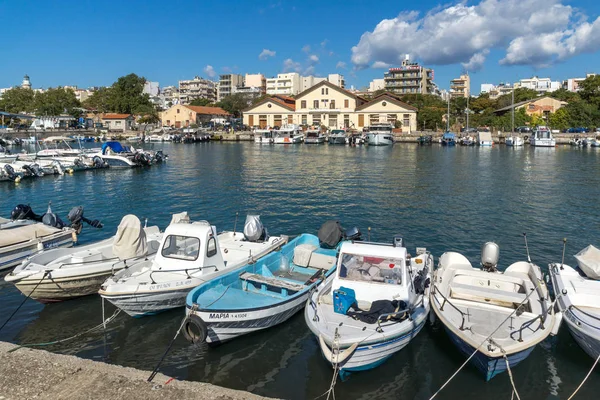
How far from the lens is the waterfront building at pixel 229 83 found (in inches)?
6378

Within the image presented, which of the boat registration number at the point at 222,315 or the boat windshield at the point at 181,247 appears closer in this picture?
the boat registration number at the point at 222,315

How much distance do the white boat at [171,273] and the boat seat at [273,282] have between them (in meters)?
0.75

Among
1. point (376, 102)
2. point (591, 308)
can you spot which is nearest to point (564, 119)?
point (376, 102)

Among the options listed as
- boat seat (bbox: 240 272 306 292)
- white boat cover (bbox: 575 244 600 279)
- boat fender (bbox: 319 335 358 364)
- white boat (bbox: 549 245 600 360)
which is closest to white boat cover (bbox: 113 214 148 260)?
boat seat (bbox: 240 272 306 292)

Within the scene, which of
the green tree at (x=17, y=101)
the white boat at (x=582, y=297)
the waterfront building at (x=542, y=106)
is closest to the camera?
the white boat at (x=582, y=297)

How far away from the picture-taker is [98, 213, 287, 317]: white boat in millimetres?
10898

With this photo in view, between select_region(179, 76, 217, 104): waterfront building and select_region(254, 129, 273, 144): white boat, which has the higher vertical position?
select_region(179, 76, 217, 104): waterfront building

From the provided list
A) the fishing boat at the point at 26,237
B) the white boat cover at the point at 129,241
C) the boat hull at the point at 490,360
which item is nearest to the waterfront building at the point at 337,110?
the fishing boat at the point at 26,237

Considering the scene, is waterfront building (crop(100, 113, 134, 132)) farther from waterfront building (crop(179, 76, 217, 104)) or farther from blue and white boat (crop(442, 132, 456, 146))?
blue and white boat (crop(442, 132, 456, 146))

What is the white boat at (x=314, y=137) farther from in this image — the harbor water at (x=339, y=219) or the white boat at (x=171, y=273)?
the white boat at (x=171, y=273)

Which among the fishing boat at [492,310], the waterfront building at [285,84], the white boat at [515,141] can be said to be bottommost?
the fishing boat at [492,310]

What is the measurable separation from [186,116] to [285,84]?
50.2 m

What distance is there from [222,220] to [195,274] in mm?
12564

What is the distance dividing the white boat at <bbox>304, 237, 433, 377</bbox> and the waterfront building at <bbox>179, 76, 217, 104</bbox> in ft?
546
